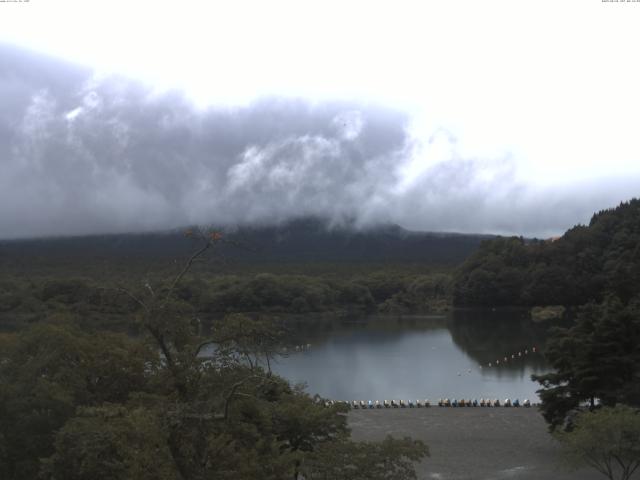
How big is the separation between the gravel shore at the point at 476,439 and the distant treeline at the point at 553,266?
6350 cm

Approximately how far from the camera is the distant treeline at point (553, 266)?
90.8 meters

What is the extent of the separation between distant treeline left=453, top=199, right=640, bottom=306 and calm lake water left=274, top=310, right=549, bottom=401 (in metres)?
12.4

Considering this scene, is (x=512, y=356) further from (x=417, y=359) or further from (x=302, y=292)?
(x=302, y=292)

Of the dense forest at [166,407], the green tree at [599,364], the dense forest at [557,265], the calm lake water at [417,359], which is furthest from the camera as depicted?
the dense forest at [557,265]

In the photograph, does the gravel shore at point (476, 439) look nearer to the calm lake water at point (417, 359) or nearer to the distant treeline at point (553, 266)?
the calm lake water at point (417, 359)

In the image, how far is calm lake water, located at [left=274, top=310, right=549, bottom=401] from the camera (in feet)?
136

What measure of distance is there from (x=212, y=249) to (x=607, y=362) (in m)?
18.1

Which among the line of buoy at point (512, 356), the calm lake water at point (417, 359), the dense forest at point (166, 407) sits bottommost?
the calm lake water at point (417, 359)

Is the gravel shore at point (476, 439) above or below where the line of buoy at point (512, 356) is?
above

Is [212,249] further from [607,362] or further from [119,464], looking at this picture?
[607,362]

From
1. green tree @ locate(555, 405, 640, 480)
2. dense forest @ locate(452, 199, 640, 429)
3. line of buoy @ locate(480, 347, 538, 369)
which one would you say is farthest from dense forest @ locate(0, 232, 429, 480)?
dense forest @ locate(452, 199, 640, 429)

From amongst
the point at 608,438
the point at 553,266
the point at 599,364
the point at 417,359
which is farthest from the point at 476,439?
the point at 553,266

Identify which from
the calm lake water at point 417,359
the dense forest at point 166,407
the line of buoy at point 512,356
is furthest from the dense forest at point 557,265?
the dense forest at point 166,407

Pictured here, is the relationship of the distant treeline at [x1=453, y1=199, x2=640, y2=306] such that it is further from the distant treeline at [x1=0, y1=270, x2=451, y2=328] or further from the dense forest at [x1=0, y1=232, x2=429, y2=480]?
the dense forest at [x1=0, y1=232, x2=429, y2=480]
